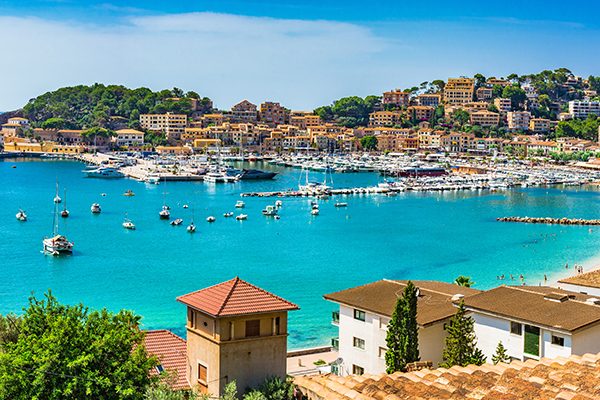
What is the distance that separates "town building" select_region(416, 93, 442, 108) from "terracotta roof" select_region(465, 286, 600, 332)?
137532 millimetres

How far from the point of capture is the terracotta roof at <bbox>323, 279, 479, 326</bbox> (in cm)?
1368

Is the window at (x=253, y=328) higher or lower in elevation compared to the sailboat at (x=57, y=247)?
higher

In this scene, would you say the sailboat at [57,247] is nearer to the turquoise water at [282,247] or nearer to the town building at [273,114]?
the turquoise water at [282,247]

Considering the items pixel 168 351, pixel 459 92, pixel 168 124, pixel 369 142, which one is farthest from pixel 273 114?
pixel 168 351

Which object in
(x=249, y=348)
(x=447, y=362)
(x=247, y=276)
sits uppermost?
(x=249, y=348)

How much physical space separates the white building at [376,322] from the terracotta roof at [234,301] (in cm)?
429

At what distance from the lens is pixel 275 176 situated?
86938mm

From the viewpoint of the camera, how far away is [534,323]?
12.5m

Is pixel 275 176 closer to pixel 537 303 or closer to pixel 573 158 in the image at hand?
pixel 573 158

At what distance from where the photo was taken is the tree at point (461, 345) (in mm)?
12117

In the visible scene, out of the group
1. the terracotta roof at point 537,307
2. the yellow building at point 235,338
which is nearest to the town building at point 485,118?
the terracotta roof at point 537,307

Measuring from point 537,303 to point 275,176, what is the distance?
243 feet

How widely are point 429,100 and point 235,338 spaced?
144 m

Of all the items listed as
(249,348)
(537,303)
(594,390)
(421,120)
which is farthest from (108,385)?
(421,120)
